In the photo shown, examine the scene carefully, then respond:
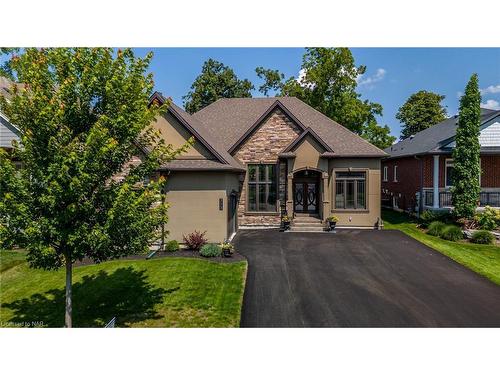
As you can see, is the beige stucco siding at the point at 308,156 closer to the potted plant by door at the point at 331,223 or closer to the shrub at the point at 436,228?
the potted plant by door at the point at 331,223

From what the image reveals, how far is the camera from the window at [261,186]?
19922 millimetres

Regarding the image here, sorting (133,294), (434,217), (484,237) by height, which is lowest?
(133,294)

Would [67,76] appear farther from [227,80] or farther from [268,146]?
[227,80]

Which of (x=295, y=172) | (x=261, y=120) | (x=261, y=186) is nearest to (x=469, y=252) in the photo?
(x=295, y=172)

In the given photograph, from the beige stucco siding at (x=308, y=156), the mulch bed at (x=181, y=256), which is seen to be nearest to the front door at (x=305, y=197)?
the beige stucco siding at (x=308, y=156)

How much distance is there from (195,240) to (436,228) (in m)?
13.9

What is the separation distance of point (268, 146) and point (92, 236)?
14.7m

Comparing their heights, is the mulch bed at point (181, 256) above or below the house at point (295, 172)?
below

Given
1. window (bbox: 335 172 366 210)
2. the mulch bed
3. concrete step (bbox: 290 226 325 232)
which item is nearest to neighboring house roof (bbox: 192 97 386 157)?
window (bbox: 335 172 366 210)

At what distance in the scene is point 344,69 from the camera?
29.8m

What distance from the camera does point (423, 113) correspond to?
50.6 meters

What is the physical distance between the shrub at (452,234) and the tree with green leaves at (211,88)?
36112 millimetres

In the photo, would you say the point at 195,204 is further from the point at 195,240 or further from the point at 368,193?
the point at 368,193

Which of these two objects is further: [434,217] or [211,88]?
[211,88]
